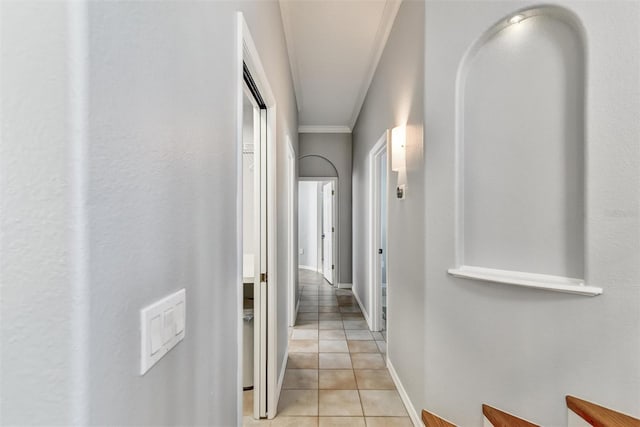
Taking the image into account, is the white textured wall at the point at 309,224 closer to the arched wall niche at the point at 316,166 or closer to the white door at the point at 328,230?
the white door at the point at 328,230

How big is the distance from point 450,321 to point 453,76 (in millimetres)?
1325

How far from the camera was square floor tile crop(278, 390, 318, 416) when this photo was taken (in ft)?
6.64

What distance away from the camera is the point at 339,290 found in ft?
17.1

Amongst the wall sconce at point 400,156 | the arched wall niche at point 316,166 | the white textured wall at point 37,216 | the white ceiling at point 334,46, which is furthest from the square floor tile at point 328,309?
the white textured wall at point 37,216

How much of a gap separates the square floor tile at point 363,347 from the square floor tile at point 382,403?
2.16 ft

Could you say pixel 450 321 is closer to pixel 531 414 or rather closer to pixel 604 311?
pixel 531 414

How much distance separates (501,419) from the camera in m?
1.39

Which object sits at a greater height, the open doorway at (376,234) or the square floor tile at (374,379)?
the open doorway at (376,234)

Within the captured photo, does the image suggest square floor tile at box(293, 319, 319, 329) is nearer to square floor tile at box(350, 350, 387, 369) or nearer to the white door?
square floor tile at box(350, 350, 387, 369)

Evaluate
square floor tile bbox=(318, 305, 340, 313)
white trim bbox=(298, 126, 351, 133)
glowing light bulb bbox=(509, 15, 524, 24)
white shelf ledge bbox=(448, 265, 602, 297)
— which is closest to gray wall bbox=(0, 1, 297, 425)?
white shelf ledge bbox=(448, 265, 602, 297)

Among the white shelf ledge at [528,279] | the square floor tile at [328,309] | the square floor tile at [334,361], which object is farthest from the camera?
the square floor tile at [328,309]

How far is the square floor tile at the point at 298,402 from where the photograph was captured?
2025 millimetres

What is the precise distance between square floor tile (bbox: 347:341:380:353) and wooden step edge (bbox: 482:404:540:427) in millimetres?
1511

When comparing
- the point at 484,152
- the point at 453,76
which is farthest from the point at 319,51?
the point at 484,152
